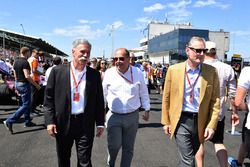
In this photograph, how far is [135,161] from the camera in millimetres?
6227

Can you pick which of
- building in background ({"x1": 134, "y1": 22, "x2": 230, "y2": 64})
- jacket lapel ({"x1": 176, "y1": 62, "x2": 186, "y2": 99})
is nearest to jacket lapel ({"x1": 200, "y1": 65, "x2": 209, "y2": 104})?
jacket lapel ({"x1": 176, "y1": 62, "x2": 186, "y2": 99})

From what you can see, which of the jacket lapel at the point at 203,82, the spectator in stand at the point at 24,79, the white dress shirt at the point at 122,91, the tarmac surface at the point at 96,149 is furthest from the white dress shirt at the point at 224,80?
the spectator in stand at the point at 24,79

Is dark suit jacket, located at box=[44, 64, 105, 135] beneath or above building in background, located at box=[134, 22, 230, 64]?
beneath

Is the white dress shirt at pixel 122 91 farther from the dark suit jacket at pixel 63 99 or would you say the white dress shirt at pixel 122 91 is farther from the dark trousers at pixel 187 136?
the dark trousers at pixel 187 136

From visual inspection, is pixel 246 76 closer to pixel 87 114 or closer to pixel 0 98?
pixel 87 114

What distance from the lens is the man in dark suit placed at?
413 centimetres

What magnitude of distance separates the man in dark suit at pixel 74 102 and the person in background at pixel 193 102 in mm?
1005

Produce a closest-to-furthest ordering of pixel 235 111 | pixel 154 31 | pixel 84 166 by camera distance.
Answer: pixel 84 166
pixel 235 111
pixel 154 31

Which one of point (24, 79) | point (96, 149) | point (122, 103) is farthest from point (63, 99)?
point (24, 79)

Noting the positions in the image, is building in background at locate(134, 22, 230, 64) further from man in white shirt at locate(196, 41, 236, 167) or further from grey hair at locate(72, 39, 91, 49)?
grey hair at locate(72, 39, 91, 49)

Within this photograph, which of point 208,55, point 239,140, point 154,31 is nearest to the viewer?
point 208,55

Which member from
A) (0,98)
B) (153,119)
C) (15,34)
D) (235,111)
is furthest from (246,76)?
(15,34)

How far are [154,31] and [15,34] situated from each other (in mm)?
107981

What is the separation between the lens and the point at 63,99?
13.5 feet
